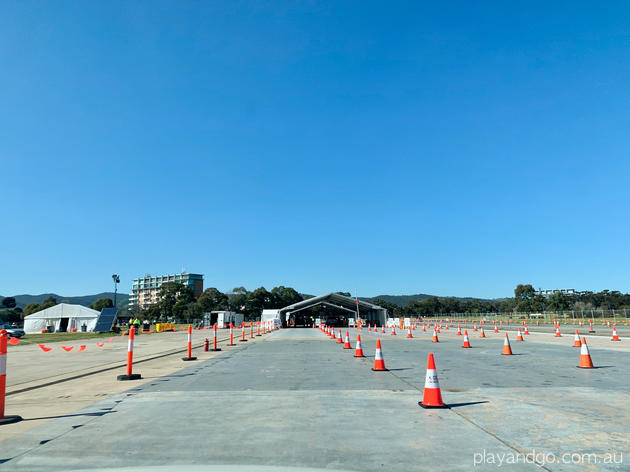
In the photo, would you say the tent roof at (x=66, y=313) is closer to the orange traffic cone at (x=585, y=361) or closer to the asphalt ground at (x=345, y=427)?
the asphalt ground at (x=345, y=427)

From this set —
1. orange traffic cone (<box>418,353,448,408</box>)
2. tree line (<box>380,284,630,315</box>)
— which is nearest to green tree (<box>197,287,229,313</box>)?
tree line (<box>380,284,630,315</box>)

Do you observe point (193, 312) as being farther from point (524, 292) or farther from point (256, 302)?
point (524, 292)

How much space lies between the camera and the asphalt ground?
424 centimetres

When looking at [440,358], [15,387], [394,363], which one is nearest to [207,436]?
[15,387]

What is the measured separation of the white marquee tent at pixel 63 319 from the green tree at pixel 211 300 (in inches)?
2626

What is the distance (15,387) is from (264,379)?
5.81 m

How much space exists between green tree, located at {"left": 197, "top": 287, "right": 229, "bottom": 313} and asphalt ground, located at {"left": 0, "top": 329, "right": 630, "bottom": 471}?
12555 cm

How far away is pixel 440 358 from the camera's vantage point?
596 inches

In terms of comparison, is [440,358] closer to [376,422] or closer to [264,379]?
[264,379]

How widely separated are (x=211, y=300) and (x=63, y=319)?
237 feet

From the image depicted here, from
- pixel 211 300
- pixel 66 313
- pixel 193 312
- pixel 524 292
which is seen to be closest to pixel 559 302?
pixel 524 292

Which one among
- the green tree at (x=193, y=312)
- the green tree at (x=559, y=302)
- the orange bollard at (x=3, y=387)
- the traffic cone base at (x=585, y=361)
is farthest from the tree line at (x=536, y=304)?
the green tree at (x=193, y=312)

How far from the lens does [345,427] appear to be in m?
5.51

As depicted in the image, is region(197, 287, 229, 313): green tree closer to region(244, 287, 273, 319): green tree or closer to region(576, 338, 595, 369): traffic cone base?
region(244, 287, 273, 319): green tree
